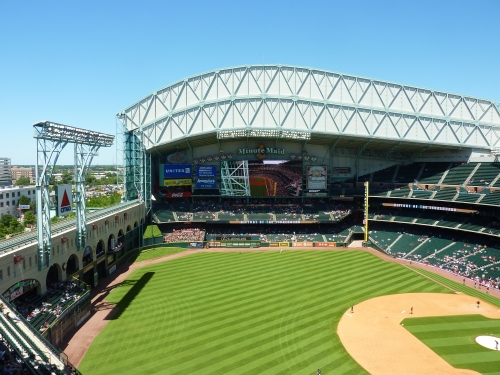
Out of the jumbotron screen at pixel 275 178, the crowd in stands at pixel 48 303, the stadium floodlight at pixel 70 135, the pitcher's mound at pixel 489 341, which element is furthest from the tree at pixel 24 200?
the pitcher's mound at pixel 489 341

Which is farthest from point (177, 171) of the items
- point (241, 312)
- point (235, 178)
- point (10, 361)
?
point (10, 361)

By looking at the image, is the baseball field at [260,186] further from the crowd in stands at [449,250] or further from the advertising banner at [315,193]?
the crowd in stands at [449,250]

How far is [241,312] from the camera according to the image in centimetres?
3164

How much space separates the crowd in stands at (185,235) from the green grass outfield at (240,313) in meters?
8.18

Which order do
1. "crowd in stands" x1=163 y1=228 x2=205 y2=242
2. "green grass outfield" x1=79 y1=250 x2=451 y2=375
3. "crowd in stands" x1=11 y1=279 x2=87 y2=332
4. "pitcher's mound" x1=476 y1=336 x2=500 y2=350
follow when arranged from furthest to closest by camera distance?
"crowd in stands" x1=163 y1=228 x2=205 y2=242 → "crowd in stands" x1=11 y1=279 x2=87 y2=332 → "pitcher's mound" x1=476 y1=336 x2=500 y2=350 → "green grass outfield" x1=79 y1=250 x2=451 y2=375

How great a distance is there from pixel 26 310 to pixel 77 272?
941 cm

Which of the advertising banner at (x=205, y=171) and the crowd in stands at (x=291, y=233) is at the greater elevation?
the advertising banner at (x=205, y=171)

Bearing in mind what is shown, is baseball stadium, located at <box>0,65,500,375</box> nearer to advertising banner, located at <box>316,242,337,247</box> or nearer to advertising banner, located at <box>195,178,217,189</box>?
advertising banner, located at <box>195,178,217,189</box>

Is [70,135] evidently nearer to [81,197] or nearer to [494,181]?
[81,197]

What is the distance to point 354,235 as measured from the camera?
63.2 metres

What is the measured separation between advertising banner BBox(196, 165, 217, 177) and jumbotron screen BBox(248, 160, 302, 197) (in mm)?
6773

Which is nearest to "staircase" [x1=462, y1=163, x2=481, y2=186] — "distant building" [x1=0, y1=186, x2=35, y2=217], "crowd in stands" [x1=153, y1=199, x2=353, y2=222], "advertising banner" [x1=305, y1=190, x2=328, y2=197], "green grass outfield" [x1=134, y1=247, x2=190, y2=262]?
"crowd in stands" [x1=153, y1=199, x2=353, y2=222]

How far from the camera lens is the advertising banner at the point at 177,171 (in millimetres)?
64375

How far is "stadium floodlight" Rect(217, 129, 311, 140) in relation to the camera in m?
59.7
